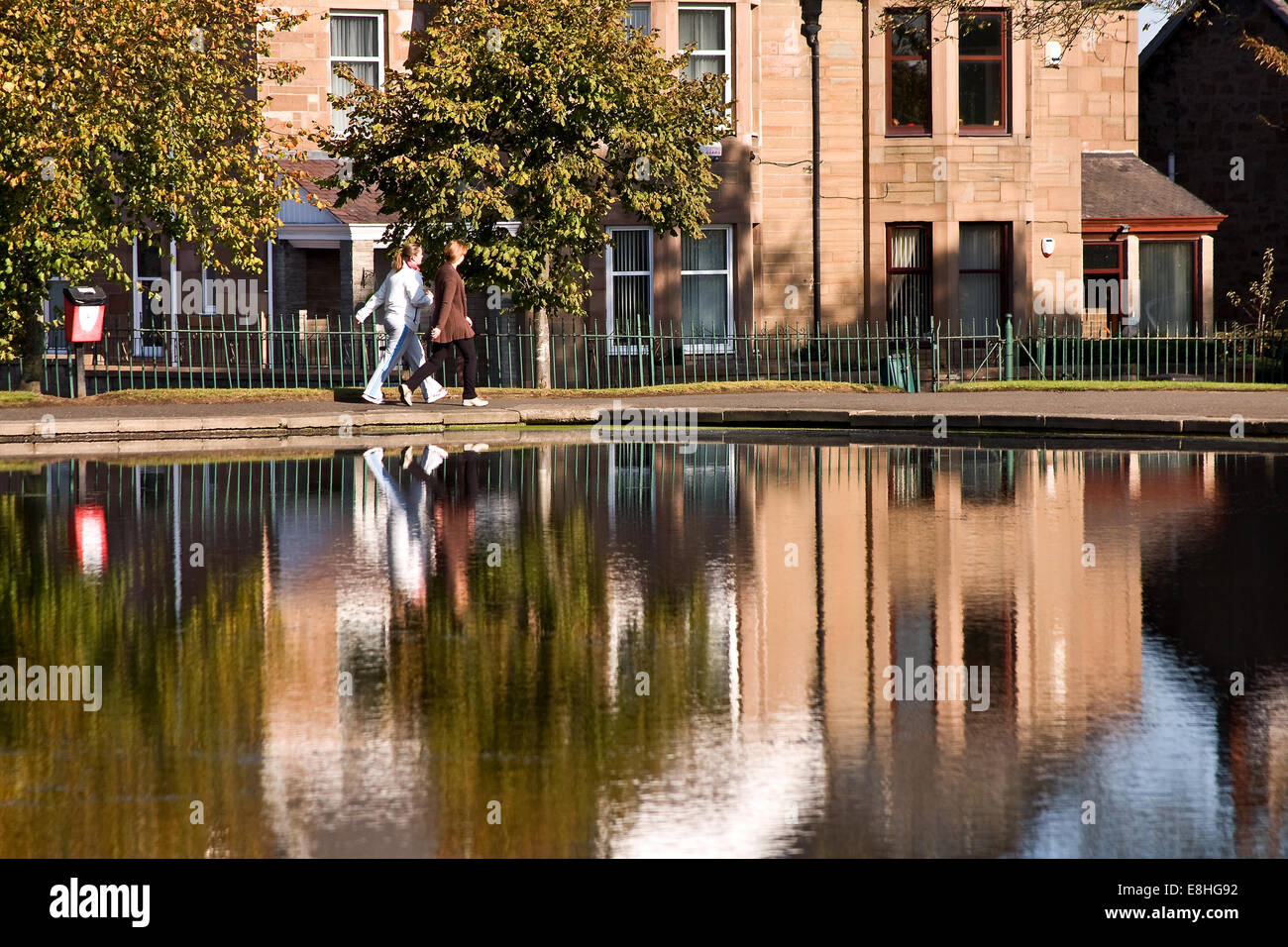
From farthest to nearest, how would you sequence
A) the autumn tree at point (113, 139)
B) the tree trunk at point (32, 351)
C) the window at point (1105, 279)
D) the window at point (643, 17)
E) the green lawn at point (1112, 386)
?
the window at point (1105, 279)
the window at point (643, 17)
the green lawn at point (1112, 386)
the tree trunk at point (32, 351)
the autumn tree at point (113, 139)

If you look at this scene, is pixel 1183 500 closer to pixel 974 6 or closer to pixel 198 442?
pixel 198 442

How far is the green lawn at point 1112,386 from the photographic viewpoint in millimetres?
24828

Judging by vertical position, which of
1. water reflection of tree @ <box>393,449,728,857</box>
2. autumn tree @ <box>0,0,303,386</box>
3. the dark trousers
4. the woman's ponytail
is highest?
autumn tree @ <box>0,0,303,386</box>

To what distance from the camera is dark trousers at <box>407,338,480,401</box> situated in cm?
2153

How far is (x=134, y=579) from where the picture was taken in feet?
30.7

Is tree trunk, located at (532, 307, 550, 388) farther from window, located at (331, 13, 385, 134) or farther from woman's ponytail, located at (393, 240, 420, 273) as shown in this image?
window, located at (331, 13, 385, 134)

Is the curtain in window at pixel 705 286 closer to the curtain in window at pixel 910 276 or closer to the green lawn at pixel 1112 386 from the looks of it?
the curtain in window at pixel 910 276

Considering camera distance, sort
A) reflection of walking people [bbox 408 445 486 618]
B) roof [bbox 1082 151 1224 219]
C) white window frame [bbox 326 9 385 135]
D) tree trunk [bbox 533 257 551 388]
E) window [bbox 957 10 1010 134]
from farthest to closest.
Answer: roof [bbox 1082 151 1224 219], window [bbox 957 10 1010 134], white window frame [bbox 326 9 385 135], tree trunk [bbox 533 257 551 388], reflection of walking people [bbox 408 445 486 618]

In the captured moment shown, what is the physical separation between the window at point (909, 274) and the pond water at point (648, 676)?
19.2 m

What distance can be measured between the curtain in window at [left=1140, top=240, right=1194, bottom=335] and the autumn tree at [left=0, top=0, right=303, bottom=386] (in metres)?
18.2

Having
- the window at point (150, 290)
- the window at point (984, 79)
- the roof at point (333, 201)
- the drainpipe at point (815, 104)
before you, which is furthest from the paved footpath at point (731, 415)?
the window at point (150, 290)

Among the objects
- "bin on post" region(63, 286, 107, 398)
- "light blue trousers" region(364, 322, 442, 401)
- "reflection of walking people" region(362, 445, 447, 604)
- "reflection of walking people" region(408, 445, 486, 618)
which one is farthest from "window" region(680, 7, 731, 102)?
"reflection of walking people" region(362, 445, 447, 604)

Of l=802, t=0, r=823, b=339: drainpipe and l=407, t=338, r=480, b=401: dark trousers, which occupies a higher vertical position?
l=802, t=0, r=823, b=339: drainpipe
